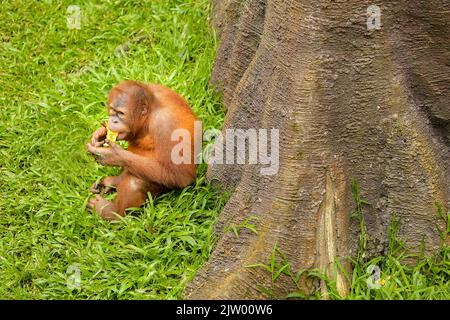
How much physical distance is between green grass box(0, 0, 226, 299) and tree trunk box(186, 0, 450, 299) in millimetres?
437

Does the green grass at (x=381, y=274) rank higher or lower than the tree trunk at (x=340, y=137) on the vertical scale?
lower

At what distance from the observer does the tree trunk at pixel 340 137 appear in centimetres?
356

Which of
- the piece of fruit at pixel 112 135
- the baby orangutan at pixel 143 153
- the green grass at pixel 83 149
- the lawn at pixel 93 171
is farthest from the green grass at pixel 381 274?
the piece of fruit at pixel 112 135

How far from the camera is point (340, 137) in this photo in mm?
3730

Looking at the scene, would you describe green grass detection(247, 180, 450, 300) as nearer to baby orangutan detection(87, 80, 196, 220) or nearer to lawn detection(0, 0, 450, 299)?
lawn detection(0, 0, 450, 299)

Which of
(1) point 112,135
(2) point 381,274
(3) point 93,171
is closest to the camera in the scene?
(2) point 381,274

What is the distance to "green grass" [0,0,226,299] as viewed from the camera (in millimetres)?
4125

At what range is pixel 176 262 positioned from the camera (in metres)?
4.14

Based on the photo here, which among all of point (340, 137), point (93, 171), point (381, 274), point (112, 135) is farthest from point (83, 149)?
point (381, 274)

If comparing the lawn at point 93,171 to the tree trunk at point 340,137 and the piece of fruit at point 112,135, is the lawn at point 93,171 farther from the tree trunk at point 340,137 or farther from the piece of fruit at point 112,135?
the piece of fruit at point 112,135

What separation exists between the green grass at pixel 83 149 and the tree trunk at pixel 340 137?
437mm

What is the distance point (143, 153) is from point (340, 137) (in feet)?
4.65

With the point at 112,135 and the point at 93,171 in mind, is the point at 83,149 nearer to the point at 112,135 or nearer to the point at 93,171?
the point at 93,171

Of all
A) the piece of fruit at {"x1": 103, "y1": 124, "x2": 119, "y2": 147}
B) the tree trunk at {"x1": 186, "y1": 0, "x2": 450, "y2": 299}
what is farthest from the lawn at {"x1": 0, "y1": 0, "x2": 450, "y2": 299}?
the piece of fruit at {"x1": 103, "y1": 124, "x2": 119, "y2": 147}
